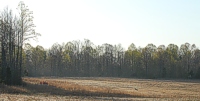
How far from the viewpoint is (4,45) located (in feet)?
185

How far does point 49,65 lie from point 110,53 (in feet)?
105

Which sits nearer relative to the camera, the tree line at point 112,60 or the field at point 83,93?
the field at point 83,93

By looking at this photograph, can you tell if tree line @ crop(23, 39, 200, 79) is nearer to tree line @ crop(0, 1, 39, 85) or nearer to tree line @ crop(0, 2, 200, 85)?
tree line @ crop(0, 2, 200, 85)

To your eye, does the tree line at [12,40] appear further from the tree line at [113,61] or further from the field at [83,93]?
the tree line at [113,61]

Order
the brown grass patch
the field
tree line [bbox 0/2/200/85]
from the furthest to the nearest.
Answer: tree line [bbox 0/2/200/85]
the brown grass patch
the field

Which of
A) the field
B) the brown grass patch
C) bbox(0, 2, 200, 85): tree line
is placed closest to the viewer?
the field

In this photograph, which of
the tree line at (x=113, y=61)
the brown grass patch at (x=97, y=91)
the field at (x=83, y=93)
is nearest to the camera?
the field at (x=83, y=93)

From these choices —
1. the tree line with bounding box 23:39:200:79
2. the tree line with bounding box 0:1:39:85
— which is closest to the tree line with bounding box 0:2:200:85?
the tree line with bounding box 23:39:200:79

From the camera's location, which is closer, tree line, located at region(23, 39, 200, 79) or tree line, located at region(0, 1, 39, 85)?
tree line, located at region(0, 1, 39, 85)

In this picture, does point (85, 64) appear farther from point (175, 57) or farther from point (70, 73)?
point (175, 57)

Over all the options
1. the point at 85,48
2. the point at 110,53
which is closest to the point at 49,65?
the point at 85,48

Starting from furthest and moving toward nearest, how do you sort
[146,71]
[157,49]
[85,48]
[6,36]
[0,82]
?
[85,48] → [157,49] → [146,71] → [6,36] → [0,82]

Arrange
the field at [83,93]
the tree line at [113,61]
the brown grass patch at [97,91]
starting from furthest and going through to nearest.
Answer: the tree line at [113,61], the brown grass patch at [97,91], the field at [83,93]

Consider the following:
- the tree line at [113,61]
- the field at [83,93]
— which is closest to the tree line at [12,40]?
the field at [83,93]
